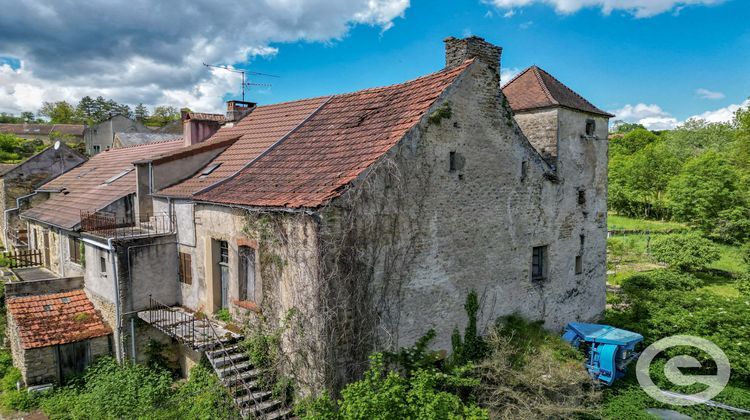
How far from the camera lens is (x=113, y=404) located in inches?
460

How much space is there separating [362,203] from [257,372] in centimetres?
472

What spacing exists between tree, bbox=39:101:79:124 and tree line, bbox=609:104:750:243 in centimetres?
10073

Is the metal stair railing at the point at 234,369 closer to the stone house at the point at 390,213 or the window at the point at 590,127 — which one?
the stone house at the point at 390,213

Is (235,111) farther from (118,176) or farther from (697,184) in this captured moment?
(697,184)

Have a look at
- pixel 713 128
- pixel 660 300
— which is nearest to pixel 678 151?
pixel 713 128

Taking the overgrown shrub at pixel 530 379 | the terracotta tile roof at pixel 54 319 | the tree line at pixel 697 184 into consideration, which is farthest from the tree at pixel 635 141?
the terracotta tile roof at pixel 54 319

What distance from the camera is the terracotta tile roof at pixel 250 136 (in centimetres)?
1445

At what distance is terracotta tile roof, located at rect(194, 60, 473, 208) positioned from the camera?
10406mm

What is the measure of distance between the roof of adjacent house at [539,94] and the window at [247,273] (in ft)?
35.4

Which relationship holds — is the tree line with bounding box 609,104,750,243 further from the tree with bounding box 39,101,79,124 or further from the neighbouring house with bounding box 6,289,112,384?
the tree with bounding box 39,101,79,124

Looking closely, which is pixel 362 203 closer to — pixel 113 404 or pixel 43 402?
pixel 113 404

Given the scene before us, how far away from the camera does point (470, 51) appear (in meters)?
12.9

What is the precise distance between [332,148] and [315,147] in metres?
0.88

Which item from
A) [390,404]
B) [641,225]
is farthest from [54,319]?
[641,225]
